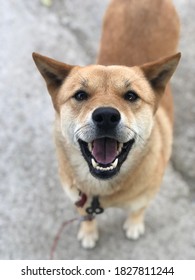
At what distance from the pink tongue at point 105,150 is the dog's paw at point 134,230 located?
1150 millimetres

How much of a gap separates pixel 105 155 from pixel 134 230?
1.20 m

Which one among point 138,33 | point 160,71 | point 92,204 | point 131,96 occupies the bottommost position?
point 92,204

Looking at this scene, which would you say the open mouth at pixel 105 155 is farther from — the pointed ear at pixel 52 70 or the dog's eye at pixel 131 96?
the pointed ear at pixel 52 70

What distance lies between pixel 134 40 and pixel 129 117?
107cm

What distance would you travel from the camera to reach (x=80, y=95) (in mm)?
2709

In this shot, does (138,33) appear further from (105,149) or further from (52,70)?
(105,149)

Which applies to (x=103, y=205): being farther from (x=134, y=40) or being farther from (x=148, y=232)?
(x=134, y=40)

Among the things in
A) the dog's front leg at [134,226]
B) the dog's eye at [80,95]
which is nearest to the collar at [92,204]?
the dog's front leg at [134,226]

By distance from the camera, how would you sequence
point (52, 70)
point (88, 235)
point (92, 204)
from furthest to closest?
1. point (88, 235)
2. point (92, 204)
3. point (52, 70)

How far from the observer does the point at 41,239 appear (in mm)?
3625

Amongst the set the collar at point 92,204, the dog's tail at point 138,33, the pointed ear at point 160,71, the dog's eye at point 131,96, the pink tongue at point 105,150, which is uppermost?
the dog's tail at point 138,33

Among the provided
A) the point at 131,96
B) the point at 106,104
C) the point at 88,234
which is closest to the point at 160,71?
the point at 131,96

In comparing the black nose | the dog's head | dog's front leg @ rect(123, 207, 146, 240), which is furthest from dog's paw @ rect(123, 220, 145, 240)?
the black nose

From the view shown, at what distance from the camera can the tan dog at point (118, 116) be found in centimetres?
258
